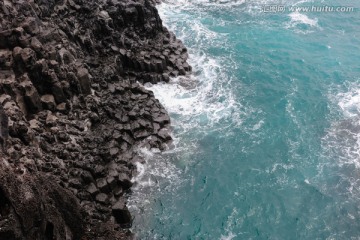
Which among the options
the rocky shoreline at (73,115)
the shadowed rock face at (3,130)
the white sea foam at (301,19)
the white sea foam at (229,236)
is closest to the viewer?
the shadowed rock face at (3,130)

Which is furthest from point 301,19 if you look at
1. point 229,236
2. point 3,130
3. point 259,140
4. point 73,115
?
point 3,130

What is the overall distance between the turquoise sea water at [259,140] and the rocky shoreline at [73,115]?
2.62m

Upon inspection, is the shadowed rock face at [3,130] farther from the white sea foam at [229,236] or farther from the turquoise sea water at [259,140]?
the white sea foam at [229,236]

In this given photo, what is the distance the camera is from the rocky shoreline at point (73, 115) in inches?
937

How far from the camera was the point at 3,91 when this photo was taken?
29.3 metres

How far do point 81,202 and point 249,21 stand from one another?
4646 centimetres

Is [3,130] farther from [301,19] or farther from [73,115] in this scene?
[301,19]

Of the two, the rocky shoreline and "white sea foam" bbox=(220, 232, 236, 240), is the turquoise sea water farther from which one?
the rocky shoreline

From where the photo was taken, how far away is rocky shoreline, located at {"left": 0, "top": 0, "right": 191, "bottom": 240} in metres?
23.8

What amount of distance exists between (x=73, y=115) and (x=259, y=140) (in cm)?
2002

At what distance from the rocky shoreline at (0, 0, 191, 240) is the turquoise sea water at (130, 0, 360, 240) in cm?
262

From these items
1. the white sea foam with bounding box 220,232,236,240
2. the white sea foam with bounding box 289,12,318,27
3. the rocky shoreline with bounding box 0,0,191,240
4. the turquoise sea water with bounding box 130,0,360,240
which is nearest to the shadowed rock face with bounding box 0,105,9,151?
the rocky shoreline with bounding box 0,0,191,240

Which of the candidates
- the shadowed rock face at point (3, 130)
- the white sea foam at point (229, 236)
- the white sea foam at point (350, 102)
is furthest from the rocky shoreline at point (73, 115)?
the white sea foam at point (350, 102)

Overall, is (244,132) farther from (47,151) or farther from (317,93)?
(47,151)
